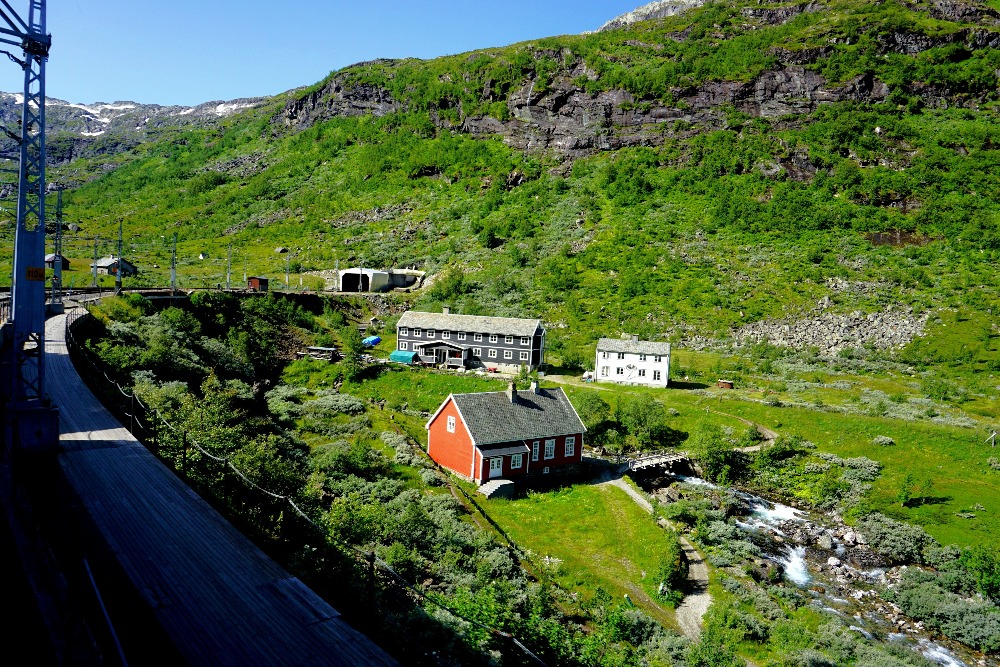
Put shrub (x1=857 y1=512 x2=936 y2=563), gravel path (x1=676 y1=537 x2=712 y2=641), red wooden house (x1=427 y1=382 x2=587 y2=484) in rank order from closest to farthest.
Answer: gravel path (x1=676 y1=537 x2=712 y2=641)
shrub (x1=857 y1=512 x2=936 y2=563)
red wooden house (x1=427 y1=382 x2=587 y2=484)

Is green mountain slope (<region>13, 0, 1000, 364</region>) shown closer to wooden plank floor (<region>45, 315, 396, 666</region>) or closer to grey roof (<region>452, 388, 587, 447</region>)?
grey roof (<region>452, 388, 587, 447</region>)

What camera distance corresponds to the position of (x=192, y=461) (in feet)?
60.1

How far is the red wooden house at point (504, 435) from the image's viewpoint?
3538cm

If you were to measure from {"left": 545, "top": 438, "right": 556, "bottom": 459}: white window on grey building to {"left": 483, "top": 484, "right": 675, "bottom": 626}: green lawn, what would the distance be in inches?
119

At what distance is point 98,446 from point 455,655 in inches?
533

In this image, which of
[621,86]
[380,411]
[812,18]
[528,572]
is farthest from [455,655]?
[812,18]

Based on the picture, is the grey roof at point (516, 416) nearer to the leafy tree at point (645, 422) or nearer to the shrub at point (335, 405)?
the leafy tree at point (645, 422)

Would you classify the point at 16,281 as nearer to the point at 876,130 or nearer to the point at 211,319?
the point at 211,319

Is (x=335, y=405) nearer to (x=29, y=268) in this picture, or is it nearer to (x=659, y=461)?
(x=659, y=461)

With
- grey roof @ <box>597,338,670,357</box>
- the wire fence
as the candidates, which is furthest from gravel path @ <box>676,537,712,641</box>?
grey roof @ <box>597,338,670,357</box>

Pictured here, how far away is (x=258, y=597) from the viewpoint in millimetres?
11695

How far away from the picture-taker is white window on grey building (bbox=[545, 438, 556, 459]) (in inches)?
1501


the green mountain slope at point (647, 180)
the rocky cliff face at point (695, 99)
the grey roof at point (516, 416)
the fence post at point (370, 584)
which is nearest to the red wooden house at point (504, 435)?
the grey roof at point (516, 416)

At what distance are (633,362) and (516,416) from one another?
21.1 metres
